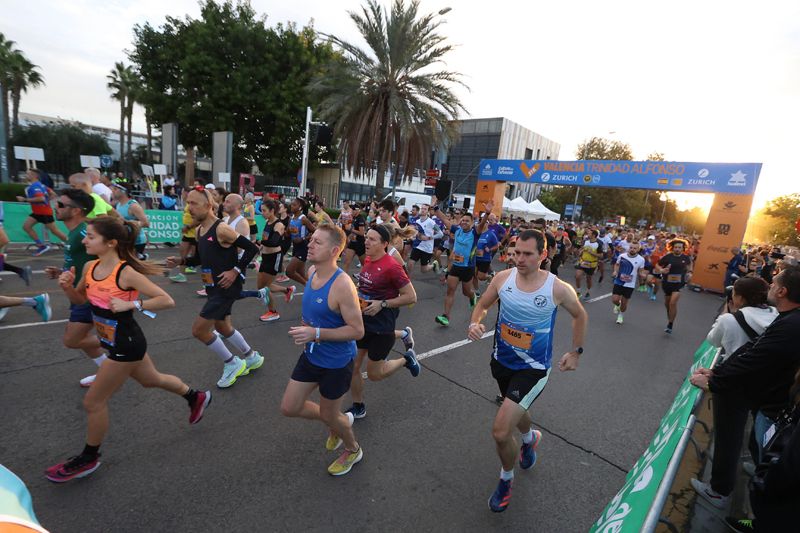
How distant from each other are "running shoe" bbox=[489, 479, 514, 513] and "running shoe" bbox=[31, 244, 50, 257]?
1134 cm

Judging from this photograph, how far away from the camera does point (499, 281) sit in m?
3.31

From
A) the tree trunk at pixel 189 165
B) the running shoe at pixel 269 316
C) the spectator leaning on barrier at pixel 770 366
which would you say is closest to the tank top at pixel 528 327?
the spectator leaning on barrier at pixel 770 366

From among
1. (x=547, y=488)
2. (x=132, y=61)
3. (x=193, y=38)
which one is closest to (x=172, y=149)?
(x=193, y=38)

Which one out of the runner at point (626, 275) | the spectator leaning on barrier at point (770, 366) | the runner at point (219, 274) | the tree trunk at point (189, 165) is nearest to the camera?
the spectator leaning on barrier at point (770, 366)

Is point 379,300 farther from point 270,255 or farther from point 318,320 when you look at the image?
point 270,255

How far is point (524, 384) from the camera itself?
9.55 ft

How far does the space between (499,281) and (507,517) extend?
1765 mm

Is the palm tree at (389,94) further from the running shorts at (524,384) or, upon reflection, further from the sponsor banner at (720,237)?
the running shorts at (524,384)

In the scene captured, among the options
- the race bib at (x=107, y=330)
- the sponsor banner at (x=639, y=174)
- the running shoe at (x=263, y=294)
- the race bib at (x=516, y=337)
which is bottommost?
the running shoe at (x=263, y=294)

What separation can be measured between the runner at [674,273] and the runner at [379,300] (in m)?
6.92

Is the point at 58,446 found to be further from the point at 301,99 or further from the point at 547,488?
the point at 301,99

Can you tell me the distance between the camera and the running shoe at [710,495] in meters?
3.07

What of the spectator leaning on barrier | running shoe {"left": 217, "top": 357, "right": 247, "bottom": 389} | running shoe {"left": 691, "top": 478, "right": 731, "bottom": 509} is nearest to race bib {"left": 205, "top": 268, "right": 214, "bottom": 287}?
running shoe {"left": 217, "top": 357, "right": 247, "bottom": 389}

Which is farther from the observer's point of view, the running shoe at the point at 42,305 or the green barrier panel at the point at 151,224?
the green barrier panel at the point at 151,224
